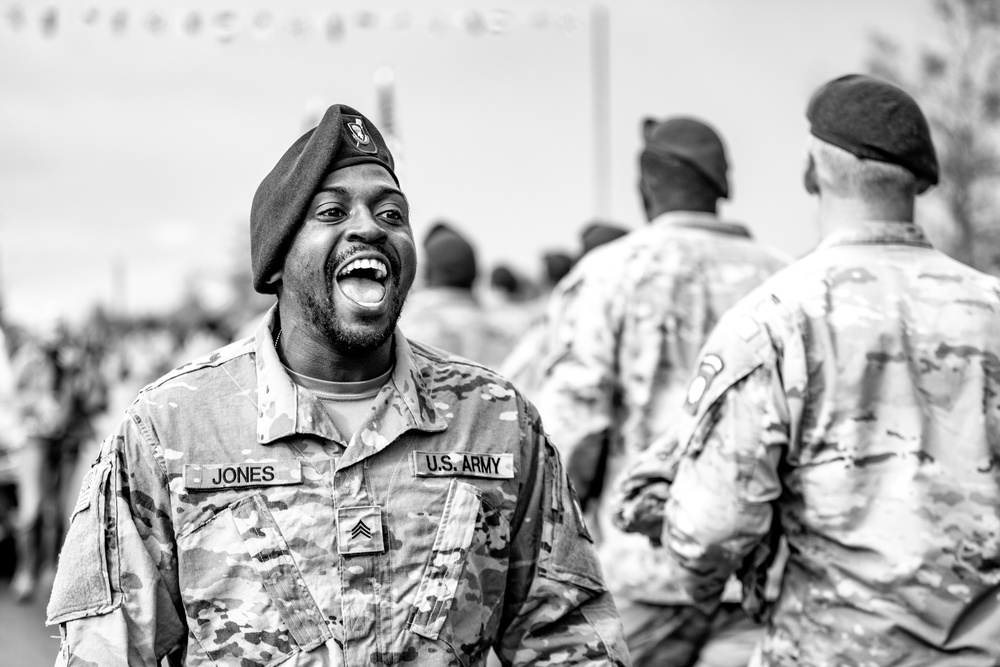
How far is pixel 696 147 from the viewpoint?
15.9ft

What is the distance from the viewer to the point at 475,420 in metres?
2.94

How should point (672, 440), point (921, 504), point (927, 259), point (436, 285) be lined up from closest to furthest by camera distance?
point (921, 504)
point (927, 259)
point (672, 440)
point (436, 285)

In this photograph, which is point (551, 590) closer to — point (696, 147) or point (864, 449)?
point (864, 449)

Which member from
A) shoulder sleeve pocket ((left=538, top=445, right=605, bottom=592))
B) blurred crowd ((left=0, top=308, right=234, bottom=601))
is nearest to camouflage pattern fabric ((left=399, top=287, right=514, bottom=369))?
blurred crowd ((left=0, top=308, right=234, bottom=601))

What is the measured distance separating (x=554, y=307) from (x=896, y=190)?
6.22ft

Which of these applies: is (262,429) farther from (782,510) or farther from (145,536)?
(782,510)

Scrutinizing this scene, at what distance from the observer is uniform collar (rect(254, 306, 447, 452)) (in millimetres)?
2736

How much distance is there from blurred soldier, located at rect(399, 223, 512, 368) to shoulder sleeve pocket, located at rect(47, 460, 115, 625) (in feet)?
15.1

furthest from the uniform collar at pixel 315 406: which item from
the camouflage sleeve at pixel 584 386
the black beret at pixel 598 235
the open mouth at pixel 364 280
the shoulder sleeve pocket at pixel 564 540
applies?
the black beret at pixel 598 235

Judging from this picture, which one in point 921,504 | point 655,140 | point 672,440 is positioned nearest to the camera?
point 921,504

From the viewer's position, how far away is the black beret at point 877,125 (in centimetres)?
343

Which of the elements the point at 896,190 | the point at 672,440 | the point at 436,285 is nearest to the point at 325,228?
the point at 672,440

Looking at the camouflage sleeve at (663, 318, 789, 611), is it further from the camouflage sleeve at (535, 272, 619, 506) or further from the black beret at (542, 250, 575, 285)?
the black beret at (542, 250, 575, 285)

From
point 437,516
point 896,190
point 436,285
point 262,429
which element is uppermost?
point 896,190
